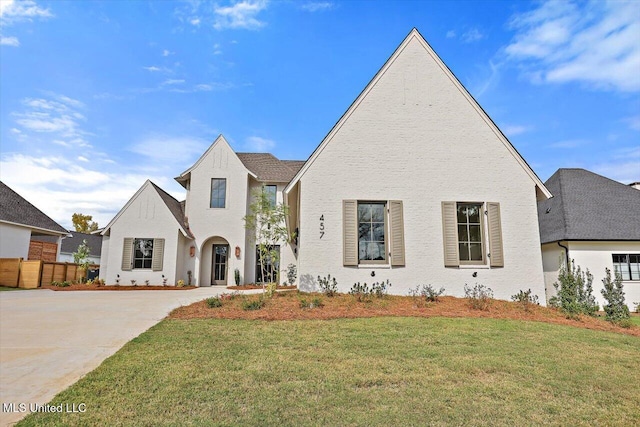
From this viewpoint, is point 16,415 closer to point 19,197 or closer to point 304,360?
point 304,360

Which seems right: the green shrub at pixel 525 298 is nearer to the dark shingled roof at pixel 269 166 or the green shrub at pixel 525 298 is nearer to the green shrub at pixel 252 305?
the green shrub at pixel 252 305

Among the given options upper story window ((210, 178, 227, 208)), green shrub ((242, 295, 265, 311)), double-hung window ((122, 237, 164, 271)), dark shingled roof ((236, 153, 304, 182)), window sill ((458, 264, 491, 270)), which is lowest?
green shrub ((242, 295, 265, 311))

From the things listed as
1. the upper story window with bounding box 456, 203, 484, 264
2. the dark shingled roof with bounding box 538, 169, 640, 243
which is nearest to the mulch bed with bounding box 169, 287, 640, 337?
the upper story window with bounding box 456, 203, 484, 264

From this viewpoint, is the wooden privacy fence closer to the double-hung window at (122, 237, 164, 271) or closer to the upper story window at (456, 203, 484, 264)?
the double-hung window at (122, 237, 164, 271)

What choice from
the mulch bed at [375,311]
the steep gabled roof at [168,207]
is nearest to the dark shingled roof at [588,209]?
the mulch bed at [375,311]

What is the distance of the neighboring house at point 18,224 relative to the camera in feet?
67.9

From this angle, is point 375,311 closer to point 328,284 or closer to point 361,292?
point 361,292

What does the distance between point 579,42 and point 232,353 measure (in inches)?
537

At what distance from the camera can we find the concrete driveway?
4.15 metres

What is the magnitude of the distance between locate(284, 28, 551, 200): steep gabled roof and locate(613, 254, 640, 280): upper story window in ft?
23.3

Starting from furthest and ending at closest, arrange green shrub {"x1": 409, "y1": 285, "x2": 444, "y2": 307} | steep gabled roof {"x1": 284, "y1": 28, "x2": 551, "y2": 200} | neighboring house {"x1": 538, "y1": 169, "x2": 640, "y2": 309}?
neighboring house {"x1": 538, "y1": 169, "x2": 640, "y2": 309} → steep gabled roof {"x1": 284, "y1": 28, "x2": 551, "y2": 200} → green shrub {"x1": 409, "y1": 285, "x2": 444, "y2": 307}

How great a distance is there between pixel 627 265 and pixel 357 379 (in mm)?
17661

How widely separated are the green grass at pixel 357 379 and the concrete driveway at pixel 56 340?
38 centimetres

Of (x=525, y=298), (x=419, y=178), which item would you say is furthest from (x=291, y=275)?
(x=525, y=298)
